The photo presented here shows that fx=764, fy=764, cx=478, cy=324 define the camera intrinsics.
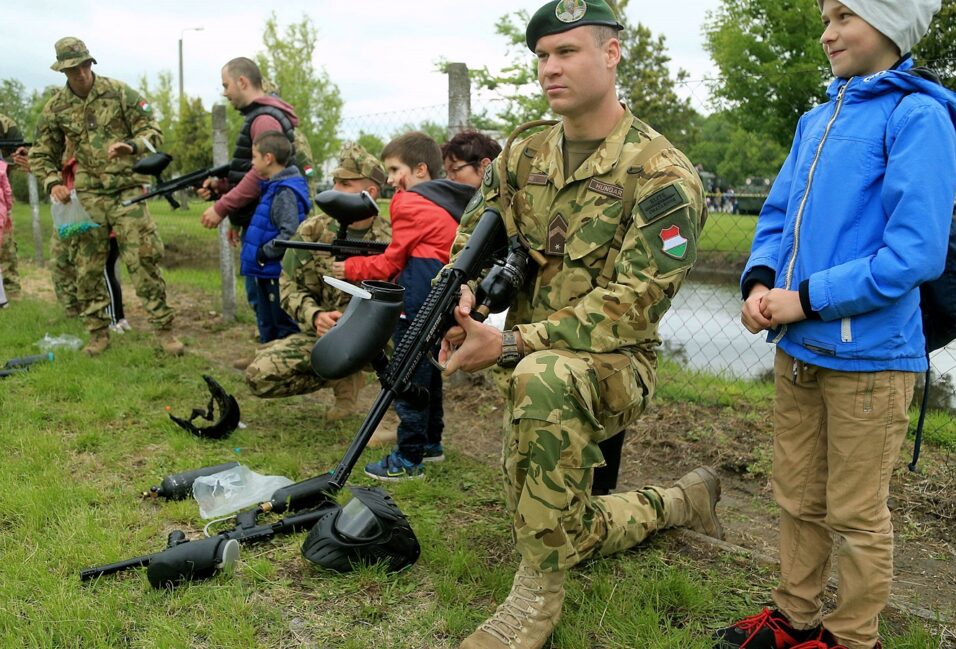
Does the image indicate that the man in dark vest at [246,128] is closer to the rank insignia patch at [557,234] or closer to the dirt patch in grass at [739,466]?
the dirt patch in grass at [739,466]

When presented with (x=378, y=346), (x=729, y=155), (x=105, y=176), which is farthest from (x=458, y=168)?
(x=729, y=155)

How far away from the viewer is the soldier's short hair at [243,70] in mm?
5754

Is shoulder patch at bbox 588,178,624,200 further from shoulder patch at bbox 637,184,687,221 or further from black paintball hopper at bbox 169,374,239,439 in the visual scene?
black paintball hopper at bbox 169,374,239,439

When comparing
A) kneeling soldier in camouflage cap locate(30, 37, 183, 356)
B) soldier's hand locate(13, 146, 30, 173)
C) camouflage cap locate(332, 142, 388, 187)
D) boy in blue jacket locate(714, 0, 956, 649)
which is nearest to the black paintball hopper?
camouflage cap locate(332, 142, 388, 187)

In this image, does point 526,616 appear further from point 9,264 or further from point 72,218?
point 9,264

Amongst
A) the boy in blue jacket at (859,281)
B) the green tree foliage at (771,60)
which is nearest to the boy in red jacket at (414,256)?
the boy in blue jacket at (859,281)

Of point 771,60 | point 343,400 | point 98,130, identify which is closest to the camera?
point 343,400

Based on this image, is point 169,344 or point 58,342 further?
point 58,342

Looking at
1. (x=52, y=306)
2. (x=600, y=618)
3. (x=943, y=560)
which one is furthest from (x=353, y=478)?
(x=52, y=306)

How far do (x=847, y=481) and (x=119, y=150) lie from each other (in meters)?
5.83

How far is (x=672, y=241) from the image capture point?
2451mm

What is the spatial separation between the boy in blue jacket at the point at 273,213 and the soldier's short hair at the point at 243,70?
699mm

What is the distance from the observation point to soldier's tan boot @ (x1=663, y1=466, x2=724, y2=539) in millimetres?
3174

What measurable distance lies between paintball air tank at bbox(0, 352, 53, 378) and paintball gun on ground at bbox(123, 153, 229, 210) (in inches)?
53.7
